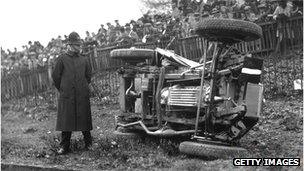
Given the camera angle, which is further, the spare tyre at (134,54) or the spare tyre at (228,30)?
the spare tyre at (134,54)

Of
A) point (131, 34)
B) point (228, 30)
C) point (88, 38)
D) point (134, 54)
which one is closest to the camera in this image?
point (228, 30)

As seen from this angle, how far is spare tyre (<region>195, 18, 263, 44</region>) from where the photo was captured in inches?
263

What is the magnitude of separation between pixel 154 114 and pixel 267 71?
5.22 m

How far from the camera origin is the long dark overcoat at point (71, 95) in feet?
28.3

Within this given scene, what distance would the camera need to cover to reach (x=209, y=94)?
7.15 metres

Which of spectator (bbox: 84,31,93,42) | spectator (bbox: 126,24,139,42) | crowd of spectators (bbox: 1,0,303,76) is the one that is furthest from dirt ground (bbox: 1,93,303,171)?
spectator (bbox: 84,31,93,42)

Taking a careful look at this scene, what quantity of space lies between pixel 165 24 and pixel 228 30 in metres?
10.3

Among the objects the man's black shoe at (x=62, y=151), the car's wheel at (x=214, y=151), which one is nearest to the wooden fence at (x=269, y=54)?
the car's wheel at (x=214, y=151)

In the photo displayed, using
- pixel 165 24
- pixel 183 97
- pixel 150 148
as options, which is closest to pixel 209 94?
pixel 183 97

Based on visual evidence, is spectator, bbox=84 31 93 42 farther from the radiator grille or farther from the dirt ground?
the radiator grille

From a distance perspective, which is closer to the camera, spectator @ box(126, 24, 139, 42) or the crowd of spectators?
the crowd of spectators

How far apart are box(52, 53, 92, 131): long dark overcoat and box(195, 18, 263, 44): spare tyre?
103 inches

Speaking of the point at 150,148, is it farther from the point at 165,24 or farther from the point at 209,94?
the point at 165,24

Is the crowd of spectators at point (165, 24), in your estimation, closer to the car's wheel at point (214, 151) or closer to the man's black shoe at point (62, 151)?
the man's black shoe at point (62, 151)
